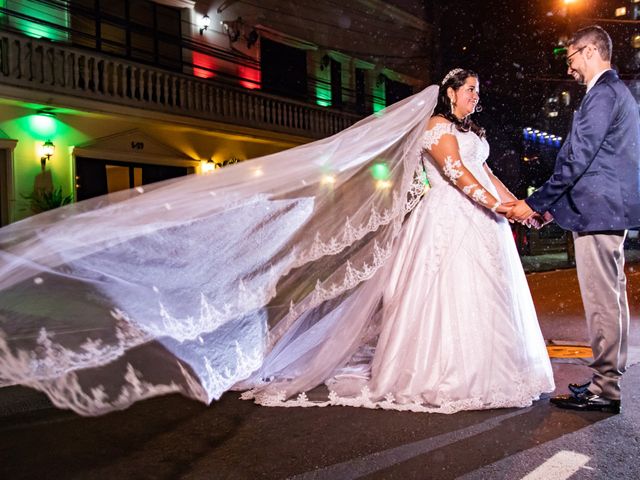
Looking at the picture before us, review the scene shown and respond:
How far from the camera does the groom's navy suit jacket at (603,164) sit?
3.30 meters

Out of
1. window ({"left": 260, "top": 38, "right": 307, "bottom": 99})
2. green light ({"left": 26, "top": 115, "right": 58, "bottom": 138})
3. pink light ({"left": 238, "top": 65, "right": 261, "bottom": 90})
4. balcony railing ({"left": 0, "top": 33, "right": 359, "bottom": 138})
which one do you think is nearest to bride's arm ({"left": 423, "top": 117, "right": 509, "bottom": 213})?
balcony railing ({"left": 0, "top": 33, "right": 359, "bottom": 138})

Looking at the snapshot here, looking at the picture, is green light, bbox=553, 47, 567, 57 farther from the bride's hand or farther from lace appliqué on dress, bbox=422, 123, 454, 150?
the bride's hand

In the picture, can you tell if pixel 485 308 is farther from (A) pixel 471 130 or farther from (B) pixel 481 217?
(A) pixel 471 130

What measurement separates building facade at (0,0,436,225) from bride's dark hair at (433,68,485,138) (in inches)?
431

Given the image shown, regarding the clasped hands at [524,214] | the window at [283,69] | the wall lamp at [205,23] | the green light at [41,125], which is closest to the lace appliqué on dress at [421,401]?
the clasped hands at [524,214]

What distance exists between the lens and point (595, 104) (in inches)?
131

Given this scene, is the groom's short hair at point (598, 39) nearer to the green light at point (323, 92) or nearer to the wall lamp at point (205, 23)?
the wall lamp at point (205, 23)

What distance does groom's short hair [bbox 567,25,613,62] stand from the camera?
11.2ft

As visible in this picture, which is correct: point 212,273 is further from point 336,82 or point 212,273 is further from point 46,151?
point 336,82

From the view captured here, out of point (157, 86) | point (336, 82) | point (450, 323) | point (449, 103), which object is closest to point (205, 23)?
point (157, 86)

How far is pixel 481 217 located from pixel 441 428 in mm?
1405

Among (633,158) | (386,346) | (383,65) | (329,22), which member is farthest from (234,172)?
(383,65)

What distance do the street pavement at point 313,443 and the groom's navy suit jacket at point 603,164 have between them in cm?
107

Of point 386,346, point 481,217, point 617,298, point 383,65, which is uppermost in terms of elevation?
point 383,65
